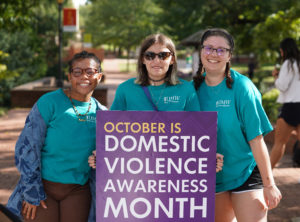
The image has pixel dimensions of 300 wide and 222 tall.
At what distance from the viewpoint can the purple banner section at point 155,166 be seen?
263 cm

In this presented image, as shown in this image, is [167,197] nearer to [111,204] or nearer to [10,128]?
[111,204]

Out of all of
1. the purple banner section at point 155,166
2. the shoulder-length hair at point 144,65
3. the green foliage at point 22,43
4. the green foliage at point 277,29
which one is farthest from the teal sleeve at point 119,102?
the green foliage at point 277,29

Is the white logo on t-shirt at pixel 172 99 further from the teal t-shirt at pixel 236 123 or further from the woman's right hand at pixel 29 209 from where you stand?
the woman's right hand at pixel 29 209

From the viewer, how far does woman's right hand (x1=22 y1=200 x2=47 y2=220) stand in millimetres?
2826

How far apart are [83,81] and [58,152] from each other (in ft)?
1.61

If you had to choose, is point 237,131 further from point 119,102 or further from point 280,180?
point 280,180

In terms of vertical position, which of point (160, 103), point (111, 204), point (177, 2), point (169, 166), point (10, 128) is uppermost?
point (177, 2)

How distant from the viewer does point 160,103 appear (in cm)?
276

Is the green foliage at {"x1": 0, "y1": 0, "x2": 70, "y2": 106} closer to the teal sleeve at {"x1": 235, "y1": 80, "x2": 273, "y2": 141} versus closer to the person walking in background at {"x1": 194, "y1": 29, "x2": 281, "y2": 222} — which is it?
the person walking in background at {"x1": 194, "y1": 29, "x2": 281, "y2": 222}

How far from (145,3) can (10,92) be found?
95.5ft

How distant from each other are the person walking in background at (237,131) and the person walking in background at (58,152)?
2.53 ft

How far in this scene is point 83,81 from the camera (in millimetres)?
2908

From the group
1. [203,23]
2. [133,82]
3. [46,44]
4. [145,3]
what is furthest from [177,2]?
[133,82]

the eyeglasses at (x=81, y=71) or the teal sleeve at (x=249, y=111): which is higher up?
the eyeglasses at (x=81, y=71)
